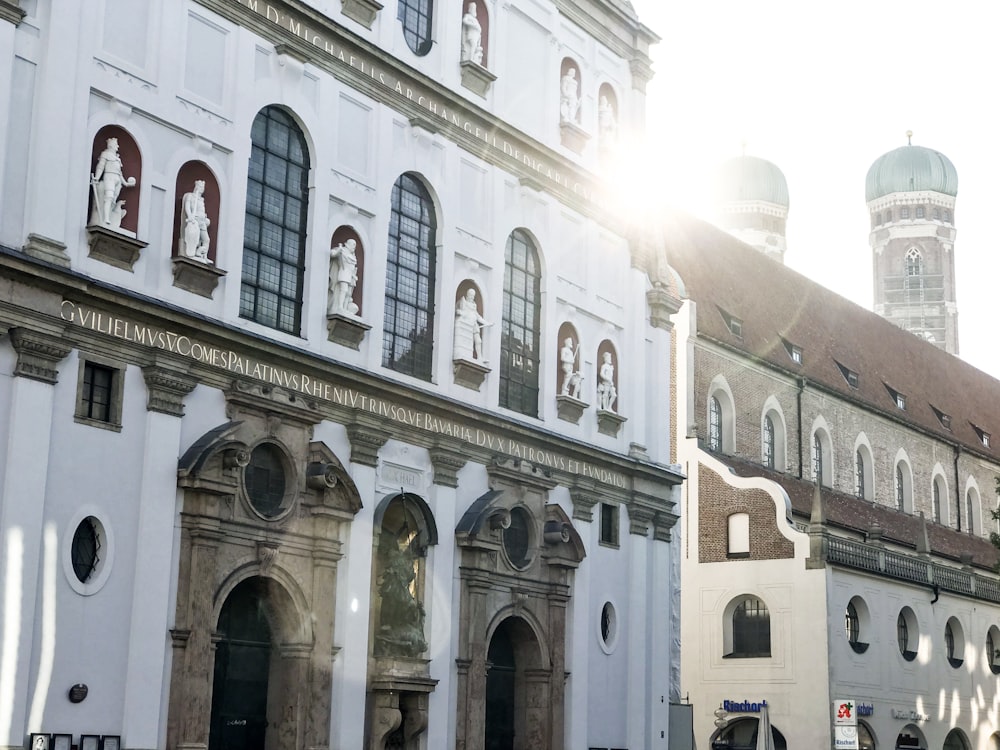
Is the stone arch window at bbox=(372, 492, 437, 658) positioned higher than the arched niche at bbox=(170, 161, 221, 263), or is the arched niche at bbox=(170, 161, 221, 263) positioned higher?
the arched niche at bbox=(170, 161, 221, 263)

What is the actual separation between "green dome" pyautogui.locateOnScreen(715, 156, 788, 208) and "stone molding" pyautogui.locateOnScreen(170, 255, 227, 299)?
63285mm

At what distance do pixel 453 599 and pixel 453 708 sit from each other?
181cm

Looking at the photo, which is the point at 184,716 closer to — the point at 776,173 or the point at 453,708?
the point at 453,708

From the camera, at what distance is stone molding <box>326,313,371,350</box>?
24.3 m

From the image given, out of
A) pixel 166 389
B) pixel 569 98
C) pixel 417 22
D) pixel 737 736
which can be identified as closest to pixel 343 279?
pixel 166 389

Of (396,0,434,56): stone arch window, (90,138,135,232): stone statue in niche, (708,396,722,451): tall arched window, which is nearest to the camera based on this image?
(90,138,135,232): stone statue in niche

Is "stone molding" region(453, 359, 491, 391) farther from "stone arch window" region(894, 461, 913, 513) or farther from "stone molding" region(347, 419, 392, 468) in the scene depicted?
"stone arch window" region(894, 461, 913, 513)

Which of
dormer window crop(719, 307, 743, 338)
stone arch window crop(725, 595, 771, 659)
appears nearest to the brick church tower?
dormer window crop(719, 307, 743, 338)

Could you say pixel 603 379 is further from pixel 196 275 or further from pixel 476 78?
pixel 196 275

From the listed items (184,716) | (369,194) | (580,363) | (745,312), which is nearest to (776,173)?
(745,312)

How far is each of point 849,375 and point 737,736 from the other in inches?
660

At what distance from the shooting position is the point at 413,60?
26812mm

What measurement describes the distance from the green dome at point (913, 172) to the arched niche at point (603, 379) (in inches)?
2731

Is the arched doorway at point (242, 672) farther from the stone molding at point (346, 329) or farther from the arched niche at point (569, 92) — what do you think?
the arched niche at point (569, 92)
